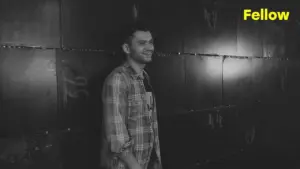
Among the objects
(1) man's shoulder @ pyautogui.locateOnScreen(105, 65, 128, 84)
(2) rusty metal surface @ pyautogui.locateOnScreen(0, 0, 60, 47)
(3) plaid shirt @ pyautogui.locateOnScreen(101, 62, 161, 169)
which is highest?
(2) rusty metal surface @ pyautogui.locateOnScreen(0, 0, 60, 47)

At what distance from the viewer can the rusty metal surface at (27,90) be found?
226 cm

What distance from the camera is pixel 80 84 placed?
8.89 feet

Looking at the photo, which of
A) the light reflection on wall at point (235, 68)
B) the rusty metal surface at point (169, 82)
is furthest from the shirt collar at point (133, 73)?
the light reflection on wall at point (235, 68)

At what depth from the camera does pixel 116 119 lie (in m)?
2.29

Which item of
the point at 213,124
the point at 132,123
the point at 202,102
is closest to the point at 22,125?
the point at 132,123

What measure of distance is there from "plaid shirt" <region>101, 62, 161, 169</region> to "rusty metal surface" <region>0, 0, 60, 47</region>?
57 cm

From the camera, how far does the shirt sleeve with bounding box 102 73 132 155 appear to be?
2.28 meters

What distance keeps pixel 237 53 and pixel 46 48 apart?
9.81 ft

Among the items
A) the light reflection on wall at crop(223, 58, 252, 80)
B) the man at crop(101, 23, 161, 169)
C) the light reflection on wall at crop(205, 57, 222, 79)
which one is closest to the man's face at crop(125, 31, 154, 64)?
the man at crop(101, 23, 161, 169)

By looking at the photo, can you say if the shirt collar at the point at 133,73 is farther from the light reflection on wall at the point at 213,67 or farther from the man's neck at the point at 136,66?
the light reflection on wall at the point at 213,67

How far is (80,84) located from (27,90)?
45 centimetres

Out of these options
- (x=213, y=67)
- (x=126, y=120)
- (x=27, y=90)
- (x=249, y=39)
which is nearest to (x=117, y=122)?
(x=126, y=120)

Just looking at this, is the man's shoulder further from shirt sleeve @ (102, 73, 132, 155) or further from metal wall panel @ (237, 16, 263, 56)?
metal wall panel @ (237, 16, 263, 56)

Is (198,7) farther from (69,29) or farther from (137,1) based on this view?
(69,29)
